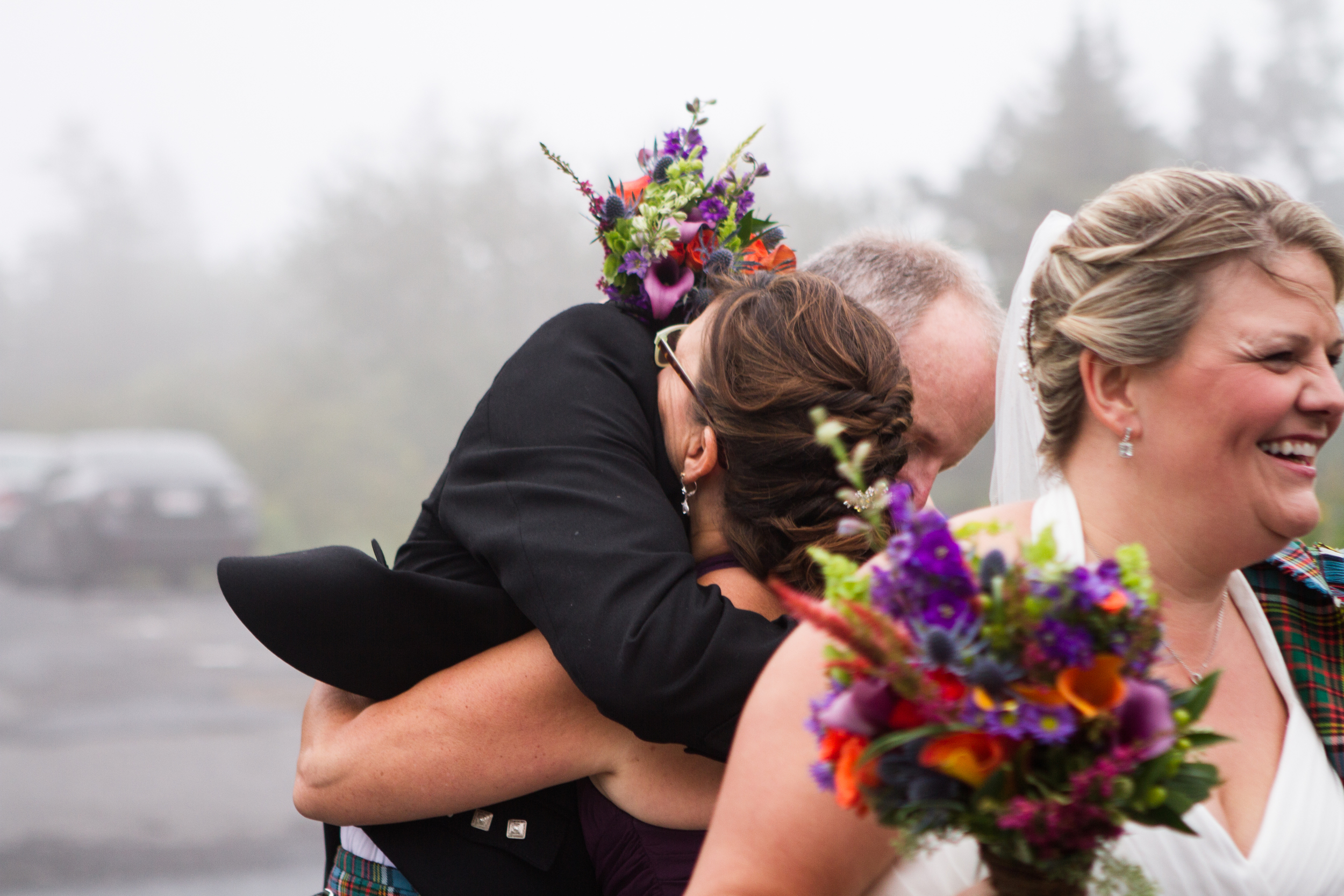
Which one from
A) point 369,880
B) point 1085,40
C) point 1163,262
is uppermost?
point 1085,40

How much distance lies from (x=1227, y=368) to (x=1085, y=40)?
18.6m

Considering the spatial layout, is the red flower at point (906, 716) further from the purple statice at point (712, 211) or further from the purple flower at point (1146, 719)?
the purple statice at point (712, 211)

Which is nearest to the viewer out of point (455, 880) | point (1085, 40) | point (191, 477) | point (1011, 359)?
point (455, 880)

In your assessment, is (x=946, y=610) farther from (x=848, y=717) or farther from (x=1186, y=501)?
(x=1186, y=501)

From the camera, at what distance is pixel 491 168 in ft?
64.8

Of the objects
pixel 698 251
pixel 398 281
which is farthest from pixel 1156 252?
pixel 398 281

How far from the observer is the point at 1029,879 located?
3.98ft

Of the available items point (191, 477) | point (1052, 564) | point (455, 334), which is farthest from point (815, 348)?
point (455, 334)

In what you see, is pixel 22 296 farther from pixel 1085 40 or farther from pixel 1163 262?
pixel 1163 262

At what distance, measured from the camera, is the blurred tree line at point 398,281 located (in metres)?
16.5

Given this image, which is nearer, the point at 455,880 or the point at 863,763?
the point at 863,763

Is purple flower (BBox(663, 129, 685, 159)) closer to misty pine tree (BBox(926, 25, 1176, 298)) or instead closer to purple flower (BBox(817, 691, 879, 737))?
purple flower (BBox(817, 691, 879, 737))

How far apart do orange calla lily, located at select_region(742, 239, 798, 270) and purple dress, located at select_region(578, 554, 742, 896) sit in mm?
761

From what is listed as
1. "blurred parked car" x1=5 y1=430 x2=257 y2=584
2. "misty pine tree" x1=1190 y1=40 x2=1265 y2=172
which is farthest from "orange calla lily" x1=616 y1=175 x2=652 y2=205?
"misty pine tree" x1=1190 y1=40 x2=1265 y2=172
